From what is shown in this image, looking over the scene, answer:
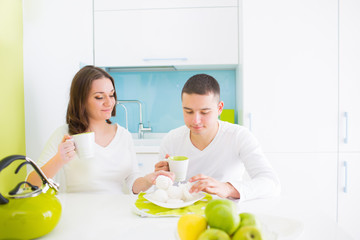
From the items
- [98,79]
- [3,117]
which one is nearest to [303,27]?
[98,79]

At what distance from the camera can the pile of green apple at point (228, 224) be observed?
0.55 m

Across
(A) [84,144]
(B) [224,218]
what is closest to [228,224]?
(B) [224,218]

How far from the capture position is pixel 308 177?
94.3 inches

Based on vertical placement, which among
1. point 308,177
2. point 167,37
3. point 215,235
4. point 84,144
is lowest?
point 308,177

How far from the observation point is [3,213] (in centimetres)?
76

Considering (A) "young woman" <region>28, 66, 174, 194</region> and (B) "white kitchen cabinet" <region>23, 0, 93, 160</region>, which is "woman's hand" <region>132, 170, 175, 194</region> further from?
(B) "white kitchen cabinet" <region>23, 0, 93, 160</region>

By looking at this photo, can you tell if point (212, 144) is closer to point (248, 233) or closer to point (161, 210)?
point (161, 210)

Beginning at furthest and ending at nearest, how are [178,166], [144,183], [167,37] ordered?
[167,37] < [144,183] < [178,166]

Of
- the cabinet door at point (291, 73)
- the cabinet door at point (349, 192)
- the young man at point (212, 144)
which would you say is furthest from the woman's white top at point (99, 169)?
the cabinet door at point (349, 192)

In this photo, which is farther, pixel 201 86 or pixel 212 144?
pixel 212 144

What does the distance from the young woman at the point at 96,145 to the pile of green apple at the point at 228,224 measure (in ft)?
2.93

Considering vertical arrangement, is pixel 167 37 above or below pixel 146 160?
above

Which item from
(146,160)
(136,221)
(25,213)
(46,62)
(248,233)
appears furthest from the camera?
(146,160)

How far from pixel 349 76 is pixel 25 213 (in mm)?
2508
